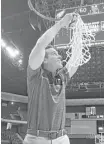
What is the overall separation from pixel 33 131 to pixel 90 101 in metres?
6.85

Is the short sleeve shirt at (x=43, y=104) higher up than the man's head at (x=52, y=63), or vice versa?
the man's head at (x=52, y=63)

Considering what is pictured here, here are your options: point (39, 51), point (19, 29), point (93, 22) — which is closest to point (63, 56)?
point (93, 22)

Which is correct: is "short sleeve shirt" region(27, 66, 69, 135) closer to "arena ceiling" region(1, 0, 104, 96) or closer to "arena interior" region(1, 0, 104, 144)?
"arena interior" region(1, 0, 104, 144)

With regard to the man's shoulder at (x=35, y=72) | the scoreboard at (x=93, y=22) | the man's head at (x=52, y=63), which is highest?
the scoreboard at (x=93, y=22)

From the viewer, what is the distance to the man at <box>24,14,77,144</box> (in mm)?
1146

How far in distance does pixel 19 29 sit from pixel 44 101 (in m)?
2.94

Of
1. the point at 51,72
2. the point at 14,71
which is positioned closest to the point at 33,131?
the point at 51,72

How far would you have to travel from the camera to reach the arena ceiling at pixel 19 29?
3490 millimetres

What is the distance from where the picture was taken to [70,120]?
7648 mm

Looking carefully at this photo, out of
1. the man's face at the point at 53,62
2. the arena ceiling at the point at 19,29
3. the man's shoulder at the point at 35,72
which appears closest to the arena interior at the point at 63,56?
the arena ceiling at the point at 19,29

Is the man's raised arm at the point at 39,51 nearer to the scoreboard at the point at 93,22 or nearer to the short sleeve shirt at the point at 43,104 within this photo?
the short sleeve shirt at the point at 43,104

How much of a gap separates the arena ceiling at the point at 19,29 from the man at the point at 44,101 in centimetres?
156

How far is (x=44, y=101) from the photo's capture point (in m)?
1.18

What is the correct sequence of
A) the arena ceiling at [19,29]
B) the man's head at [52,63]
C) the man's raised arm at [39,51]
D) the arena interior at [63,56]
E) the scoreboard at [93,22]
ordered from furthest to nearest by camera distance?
the arena ceiling at [19,29]
the arena interior at [63,56]
the scoreboard at [93,22]
the man's head at [52,63]
the man's raised arm at [39,51]
